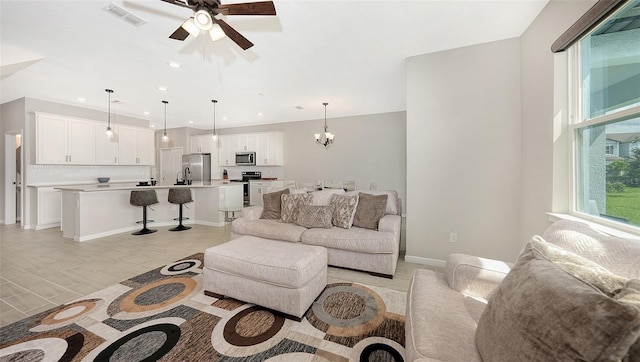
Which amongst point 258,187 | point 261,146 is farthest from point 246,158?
point 258,187

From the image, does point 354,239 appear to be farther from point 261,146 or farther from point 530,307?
point 261,146

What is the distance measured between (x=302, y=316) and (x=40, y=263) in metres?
3.67

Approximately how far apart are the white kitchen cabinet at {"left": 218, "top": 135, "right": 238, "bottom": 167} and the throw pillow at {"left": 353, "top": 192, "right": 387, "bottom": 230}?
5.63m

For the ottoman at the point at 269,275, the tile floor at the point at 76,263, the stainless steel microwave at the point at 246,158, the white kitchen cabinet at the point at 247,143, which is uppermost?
the white kitchen cabinet at the point at 247,143

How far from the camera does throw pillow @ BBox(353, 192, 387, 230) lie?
118 inches

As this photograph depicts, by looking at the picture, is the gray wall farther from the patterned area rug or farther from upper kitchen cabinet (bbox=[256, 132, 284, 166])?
the patterned area rug

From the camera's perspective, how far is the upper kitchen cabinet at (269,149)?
7.06 metres

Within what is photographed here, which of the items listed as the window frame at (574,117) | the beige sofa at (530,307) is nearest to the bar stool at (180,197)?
→ the beige sofa at (530,307)

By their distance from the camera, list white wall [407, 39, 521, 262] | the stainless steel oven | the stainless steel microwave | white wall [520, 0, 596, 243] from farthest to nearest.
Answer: the stainless steel oven → the stainless steel microwave → white wall [407, 39, 521, 262] → white wall [520, 0, 596, 243]

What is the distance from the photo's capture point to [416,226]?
303 centimetres

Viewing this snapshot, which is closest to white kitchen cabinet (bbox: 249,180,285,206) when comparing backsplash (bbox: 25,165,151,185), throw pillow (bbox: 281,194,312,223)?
backsplash (bbox: 25,165,151,185)

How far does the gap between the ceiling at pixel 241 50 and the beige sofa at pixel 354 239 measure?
2039mm

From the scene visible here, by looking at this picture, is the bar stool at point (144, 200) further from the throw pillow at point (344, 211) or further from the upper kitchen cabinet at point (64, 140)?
the throw pillow at point (344, 211)

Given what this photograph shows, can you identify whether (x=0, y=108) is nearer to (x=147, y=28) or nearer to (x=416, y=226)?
(x=147, y=28)
